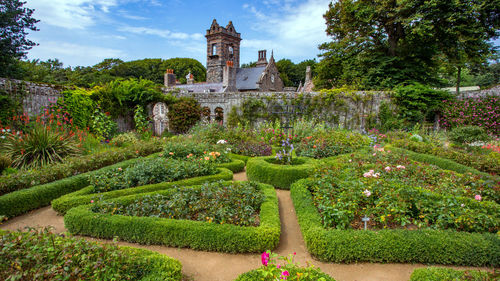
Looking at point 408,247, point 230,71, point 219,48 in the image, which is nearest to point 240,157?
point 408,247

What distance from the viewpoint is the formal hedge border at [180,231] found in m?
3.21

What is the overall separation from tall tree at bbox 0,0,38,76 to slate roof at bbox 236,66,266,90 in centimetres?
1908

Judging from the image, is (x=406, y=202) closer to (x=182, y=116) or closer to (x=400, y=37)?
(x=182, y=116)

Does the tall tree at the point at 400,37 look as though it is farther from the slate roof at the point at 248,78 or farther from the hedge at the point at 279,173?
the slate roof at the point at 248,78

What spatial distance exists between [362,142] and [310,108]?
470 centimetres

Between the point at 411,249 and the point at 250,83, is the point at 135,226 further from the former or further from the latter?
the point at 250,83

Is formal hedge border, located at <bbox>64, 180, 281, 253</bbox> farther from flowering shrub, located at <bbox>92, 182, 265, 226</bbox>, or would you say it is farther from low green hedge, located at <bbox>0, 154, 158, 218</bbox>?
low green hedge, located at <bbox>0, 154, 158, 218</bbox>

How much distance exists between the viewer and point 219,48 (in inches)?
1323

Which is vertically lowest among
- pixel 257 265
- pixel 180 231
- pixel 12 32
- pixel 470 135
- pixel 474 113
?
pixel 257 265

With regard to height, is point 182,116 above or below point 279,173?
above

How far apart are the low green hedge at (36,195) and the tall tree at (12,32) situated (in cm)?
967

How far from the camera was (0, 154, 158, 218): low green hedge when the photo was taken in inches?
162

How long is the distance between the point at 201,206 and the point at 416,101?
12.2 m

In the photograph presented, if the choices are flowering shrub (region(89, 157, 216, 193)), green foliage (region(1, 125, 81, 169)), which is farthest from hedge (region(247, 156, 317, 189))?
green foliage (region(1, 125, 81, 169))
